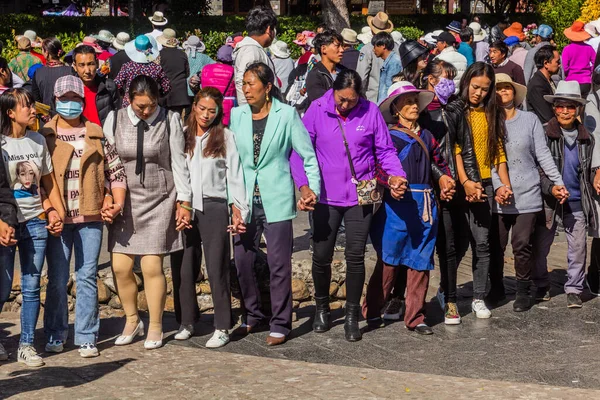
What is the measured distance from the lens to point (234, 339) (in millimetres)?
7766

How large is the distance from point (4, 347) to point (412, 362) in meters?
2.76

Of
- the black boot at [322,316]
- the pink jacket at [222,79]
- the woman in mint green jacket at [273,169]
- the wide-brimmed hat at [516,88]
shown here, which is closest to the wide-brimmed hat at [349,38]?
the pink jacket at [222,79]

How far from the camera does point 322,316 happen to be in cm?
799

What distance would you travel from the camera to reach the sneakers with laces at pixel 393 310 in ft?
27.5

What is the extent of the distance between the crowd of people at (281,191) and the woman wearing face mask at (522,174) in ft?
0.04

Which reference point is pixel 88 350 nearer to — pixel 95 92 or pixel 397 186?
pixel 397 186

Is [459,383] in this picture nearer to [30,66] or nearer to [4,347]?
[4,347]

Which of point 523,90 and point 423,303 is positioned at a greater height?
point 523,90

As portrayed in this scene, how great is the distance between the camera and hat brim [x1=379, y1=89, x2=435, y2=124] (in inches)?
314

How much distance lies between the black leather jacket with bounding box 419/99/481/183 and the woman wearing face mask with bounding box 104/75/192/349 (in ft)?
6.34

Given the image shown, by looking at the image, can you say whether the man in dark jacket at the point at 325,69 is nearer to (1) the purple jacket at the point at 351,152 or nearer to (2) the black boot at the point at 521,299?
(1) the purple jacket at the point at 351,152

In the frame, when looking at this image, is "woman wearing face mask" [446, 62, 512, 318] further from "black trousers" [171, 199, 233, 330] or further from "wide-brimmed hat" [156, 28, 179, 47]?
"wide-brimmed hat" [156, 28, 179, 47]

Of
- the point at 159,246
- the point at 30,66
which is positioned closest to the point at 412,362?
the point at 159,246

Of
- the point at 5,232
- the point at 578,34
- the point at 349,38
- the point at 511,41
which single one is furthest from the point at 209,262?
the point at 511,41
